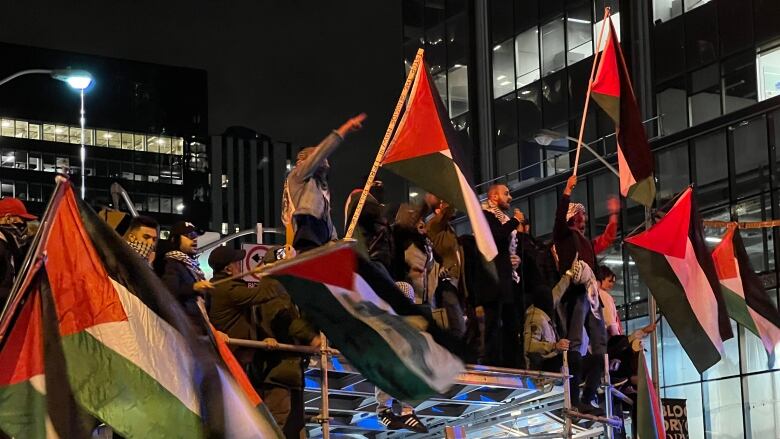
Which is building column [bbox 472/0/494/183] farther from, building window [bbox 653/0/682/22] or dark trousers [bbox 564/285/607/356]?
dark trousers [bbox 564/285/607/356]

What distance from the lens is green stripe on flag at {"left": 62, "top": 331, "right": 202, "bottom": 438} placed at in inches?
371

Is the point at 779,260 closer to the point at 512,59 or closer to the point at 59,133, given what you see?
the point at 512,59

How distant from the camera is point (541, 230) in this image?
46.4 meters

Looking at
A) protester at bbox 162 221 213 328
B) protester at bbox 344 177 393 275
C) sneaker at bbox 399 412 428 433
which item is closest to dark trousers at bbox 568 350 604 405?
sneaker at bbox 399 412 428 433

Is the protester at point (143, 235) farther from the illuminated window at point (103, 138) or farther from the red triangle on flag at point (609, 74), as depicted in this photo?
the illuminated window at point (103, 138)

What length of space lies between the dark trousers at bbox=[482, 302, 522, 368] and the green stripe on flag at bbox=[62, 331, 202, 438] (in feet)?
16.9

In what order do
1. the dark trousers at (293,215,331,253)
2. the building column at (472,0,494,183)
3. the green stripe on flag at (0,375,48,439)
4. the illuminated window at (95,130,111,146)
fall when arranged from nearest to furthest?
the green stripe on flag at (0,375,48,439), the dark trousers at (293,215,331,253), the building column at (472,0,494,183), the illuminated window at (95,130,111,146)

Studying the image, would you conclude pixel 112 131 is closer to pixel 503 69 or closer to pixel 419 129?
pixel 503 69

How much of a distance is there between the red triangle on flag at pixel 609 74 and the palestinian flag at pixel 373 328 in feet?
22.6

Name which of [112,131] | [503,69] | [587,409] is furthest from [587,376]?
[112,131]

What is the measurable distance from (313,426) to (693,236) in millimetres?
5052

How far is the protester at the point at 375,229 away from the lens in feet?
43.8

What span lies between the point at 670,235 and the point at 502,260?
3383 mm

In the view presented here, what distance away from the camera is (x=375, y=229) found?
13.4 m
